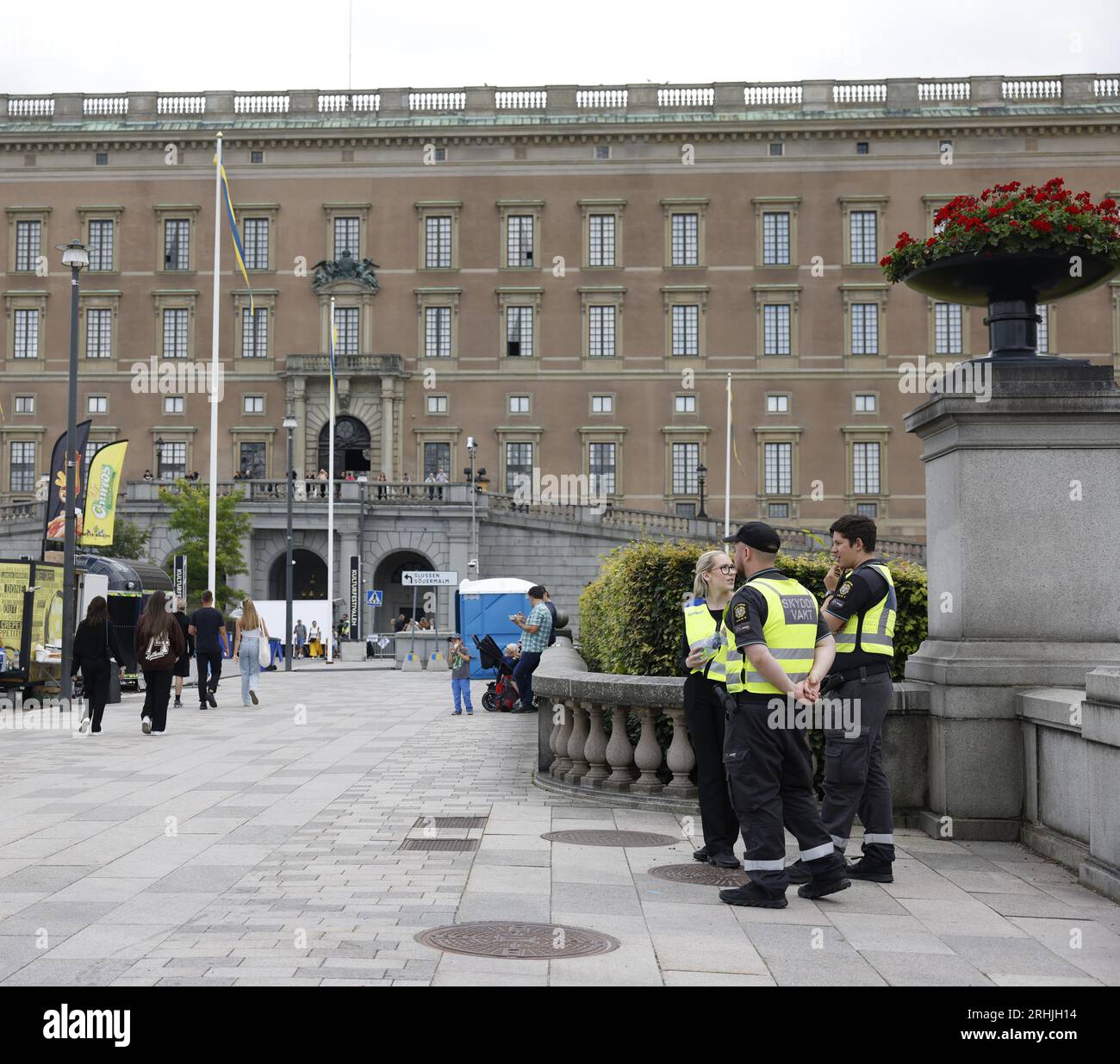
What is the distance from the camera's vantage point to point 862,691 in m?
8.04

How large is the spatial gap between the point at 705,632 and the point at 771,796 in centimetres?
149

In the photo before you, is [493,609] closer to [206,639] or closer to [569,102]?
[206,639]

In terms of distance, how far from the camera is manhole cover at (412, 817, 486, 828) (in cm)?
1012

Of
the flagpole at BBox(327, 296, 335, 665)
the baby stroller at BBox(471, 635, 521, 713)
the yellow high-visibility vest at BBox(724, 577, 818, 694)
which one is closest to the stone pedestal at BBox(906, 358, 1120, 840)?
the yellow high-visibility vest at BBox(724, 577, 818, 694)

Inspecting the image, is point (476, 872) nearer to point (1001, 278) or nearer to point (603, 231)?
point (1001, 278)

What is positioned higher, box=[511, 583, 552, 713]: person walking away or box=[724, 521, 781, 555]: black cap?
box=[724, 521, 781, 555]: black cap

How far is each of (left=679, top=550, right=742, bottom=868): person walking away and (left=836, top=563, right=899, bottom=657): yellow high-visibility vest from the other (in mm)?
743

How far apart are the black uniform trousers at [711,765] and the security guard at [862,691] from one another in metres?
0.69

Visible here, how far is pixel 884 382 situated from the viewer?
60.9m

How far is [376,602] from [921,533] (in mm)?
23734

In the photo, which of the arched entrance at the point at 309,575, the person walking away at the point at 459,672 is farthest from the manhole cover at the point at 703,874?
the arched entrance at the point at 309,575

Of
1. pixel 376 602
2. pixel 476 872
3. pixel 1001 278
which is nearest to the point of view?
pixel 476 872

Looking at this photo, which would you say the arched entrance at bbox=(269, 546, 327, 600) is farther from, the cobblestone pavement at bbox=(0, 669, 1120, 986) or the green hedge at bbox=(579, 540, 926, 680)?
the green hedge at bbox=(579, 540, 926, 680)
